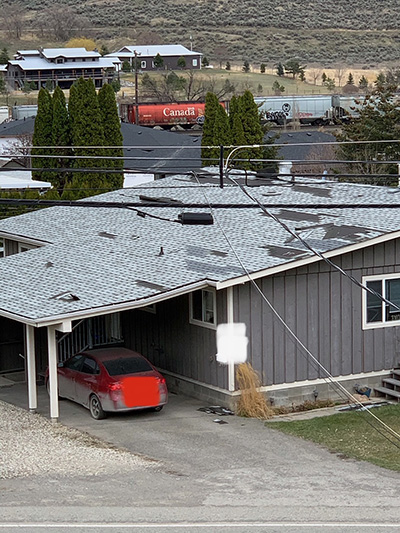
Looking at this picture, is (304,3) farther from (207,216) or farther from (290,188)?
(207,216)

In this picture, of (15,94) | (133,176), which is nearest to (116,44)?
(15,94)

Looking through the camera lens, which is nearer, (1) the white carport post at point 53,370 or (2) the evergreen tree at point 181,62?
(1) the white carport post at point 53,370

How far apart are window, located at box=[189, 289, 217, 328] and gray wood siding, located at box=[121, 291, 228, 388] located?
0.43 ft

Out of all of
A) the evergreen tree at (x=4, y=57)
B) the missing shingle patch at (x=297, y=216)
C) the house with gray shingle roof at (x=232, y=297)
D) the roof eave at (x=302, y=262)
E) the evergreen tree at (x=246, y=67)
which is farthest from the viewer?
the evergreen tree at (x=4, y=57)

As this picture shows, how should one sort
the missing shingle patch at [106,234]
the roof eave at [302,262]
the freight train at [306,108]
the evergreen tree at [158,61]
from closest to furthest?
the roof eave at [302,262] → the missing shingle patch at [106,234] → the freight train at [306,108] → the evergreen tree at [158,61]

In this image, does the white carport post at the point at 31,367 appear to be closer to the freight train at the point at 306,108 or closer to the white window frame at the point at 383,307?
the white window frame at the point at 383,307

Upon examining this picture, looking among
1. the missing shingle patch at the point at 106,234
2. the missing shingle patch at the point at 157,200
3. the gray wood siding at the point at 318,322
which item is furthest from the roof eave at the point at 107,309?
the missing shingle patch at the point at 157,200

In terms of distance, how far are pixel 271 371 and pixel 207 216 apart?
416 centimetres

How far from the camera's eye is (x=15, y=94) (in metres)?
123

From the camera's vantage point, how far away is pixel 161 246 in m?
23.8

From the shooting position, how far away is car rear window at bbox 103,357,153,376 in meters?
20.6

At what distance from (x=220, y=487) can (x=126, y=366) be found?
215 inches

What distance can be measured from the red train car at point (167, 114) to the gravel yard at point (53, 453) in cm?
6408

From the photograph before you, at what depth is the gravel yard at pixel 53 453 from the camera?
55.6 ft
